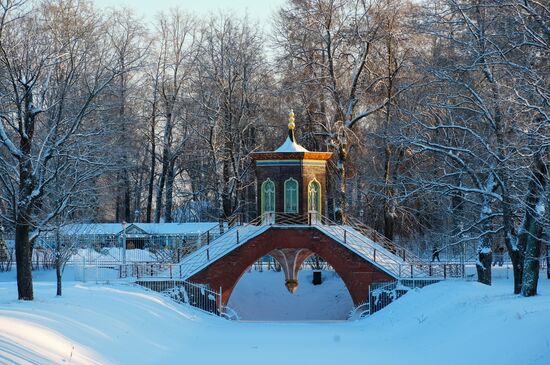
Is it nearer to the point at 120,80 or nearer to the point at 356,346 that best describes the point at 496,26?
the point at 356,346

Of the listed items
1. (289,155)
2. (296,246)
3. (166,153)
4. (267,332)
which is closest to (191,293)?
(296,246)

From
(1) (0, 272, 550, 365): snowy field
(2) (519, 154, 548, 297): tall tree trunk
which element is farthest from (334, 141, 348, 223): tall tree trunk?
(2) (519, 154, 548, 297): tall tree trunk

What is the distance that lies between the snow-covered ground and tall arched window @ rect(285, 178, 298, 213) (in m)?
6.45

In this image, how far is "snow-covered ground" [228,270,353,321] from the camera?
41.7 metres

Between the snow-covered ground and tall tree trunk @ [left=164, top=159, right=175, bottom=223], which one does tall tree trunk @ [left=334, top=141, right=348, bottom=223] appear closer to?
the snow-covered ground

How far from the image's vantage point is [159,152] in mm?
60500

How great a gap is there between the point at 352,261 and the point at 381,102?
10578 millimetres

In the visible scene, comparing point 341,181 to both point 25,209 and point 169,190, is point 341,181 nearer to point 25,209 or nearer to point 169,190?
point 169,190

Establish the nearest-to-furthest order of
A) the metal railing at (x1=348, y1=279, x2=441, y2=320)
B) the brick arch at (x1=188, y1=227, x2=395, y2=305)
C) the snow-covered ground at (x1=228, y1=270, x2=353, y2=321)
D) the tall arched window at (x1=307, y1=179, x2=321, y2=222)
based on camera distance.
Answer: the metal railing at (x1=348, y1=279, x2=441, y2=320)
the brick arch at (x1=188, y1=227, x2=395, y2=305)
the tall arched window at (x1=307, y1=179, x2=321, y2=222)
the snow-covered ground at (x1=228, y1=270, x2=353, y2=321)

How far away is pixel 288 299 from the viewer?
141ft

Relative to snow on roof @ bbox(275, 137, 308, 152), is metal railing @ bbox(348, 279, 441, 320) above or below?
below

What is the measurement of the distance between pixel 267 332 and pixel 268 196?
30.9ft

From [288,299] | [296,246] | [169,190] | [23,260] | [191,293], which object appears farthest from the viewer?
[169,190]

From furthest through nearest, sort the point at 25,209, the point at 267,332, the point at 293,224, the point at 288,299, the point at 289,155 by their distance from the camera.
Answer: the point at 288,299, the point at 289,155, the point at 293,224, the point at 267,332, the point at 25,209
